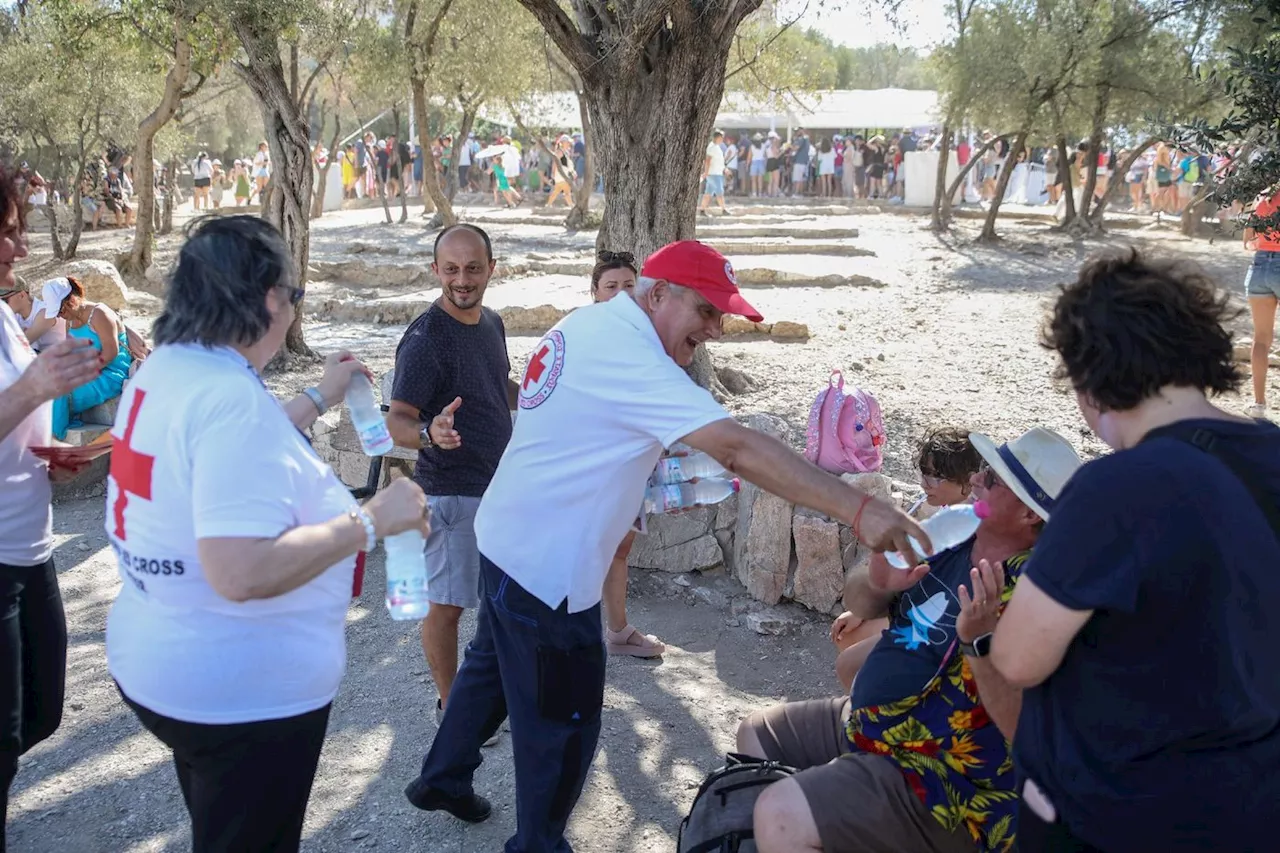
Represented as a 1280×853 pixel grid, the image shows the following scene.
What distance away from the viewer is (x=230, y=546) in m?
1.90

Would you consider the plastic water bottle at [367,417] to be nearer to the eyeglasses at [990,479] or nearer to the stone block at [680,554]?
the eyeglasses at [990,479]

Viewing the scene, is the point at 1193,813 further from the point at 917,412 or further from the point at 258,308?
the point at 917,412

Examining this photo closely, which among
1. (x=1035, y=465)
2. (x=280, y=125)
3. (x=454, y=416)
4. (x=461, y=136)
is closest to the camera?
(x=1035, y=465)

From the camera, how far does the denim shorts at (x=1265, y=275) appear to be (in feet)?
23.7

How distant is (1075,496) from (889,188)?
29.1 m

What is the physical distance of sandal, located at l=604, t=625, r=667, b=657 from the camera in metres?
4.75

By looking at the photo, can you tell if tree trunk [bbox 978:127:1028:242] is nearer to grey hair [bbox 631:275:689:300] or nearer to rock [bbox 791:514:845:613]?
rock [bbox 791:514:845:613]

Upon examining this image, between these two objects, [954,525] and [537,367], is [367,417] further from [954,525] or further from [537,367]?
[954,525]

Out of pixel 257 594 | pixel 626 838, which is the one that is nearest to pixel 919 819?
pixel 626 838

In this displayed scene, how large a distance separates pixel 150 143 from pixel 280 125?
6023 mm

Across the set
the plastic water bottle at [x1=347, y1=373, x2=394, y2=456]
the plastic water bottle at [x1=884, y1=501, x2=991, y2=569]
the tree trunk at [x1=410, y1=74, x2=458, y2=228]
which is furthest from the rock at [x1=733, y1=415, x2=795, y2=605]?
the tree trunk at [x1=410, y1=74, x2=458, y2=228]

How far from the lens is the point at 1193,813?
1748 millimetres

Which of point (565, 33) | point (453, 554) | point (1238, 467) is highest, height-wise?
point (565, 33)

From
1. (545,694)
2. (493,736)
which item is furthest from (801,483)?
(493,736)
